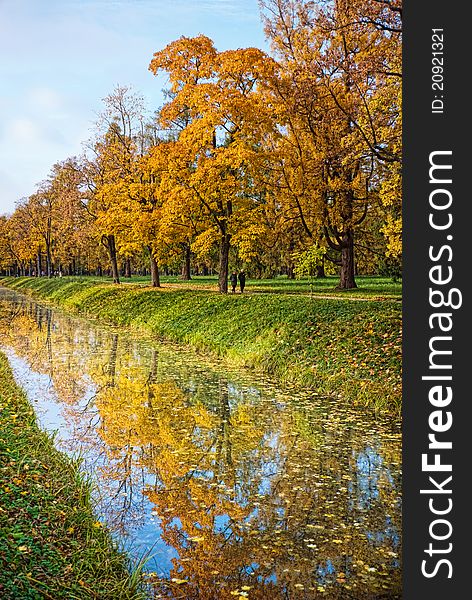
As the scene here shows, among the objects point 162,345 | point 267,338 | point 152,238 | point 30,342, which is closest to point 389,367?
point 267,338

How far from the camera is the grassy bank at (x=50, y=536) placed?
15.8 feet

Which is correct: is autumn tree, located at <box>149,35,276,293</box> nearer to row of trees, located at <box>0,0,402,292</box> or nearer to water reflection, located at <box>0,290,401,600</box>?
row of trees, located at <box>0,0,402,292</box>

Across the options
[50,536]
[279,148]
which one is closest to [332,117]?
[279,148]

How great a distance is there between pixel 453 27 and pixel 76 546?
5.50m

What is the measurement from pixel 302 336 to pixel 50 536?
10.7m

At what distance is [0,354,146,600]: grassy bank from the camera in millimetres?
4816

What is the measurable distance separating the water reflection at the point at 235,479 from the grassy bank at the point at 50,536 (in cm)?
30

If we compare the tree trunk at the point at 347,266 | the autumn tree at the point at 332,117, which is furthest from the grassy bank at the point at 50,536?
the tree trunk at the point at 347,266

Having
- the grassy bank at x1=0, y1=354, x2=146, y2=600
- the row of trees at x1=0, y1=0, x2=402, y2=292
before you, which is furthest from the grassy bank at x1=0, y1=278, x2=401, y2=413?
the grassy bank at x1=0, y1=354, x2=146, y2=600

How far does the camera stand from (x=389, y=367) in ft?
40.4

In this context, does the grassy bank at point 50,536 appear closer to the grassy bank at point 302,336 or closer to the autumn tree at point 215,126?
the grassy bank at point 302,336

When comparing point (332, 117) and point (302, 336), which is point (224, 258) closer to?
point (332, 117)

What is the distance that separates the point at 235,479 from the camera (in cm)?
761

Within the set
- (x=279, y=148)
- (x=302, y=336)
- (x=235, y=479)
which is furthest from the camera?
(x=279, y=148)
